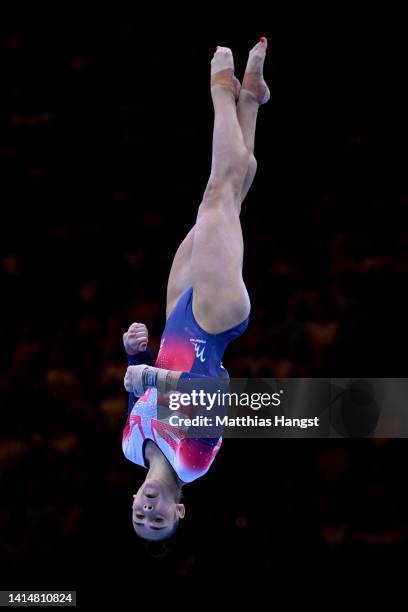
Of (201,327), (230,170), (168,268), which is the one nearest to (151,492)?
(201,327)

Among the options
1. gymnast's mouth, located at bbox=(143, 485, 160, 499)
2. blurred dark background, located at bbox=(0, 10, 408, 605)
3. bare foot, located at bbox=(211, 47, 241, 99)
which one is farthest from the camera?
blurred dark background, located at bbox=(0, 10, 408, 605)

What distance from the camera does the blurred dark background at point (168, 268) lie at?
5.23 meters

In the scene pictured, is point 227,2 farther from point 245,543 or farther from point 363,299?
point 245,543

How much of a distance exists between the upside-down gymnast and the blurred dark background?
4.13 ft

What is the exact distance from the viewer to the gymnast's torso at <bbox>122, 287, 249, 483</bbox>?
13.0ft

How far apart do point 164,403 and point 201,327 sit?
0.37 metres

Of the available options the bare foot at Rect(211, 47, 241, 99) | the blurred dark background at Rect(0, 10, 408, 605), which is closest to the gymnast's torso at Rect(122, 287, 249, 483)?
the bare foot at Rect(211, 47, 241, 99)

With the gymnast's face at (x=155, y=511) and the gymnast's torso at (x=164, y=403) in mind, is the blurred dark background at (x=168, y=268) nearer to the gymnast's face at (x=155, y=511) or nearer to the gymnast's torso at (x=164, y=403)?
the gymnast's face at (x=155, y=511)

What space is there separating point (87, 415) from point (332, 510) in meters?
1.59

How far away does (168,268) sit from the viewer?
5.99m

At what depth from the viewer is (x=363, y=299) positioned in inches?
224

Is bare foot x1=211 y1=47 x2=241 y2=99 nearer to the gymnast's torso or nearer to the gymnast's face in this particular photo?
the gymnast's torso

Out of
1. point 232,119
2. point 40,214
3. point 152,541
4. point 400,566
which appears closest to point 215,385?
point 152,541

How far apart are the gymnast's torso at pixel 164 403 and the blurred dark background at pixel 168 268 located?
4.31ft
